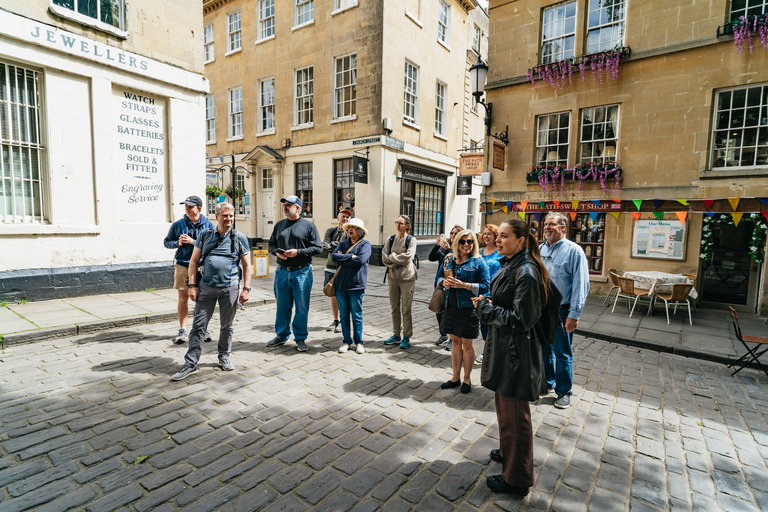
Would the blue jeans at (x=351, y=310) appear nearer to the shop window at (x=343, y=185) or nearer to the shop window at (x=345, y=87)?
the shop window at (x=343, y=185)

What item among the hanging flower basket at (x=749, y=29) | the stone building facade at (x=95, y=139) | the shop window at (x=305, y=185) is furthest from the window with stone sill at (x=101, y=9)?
the hanging flower basket at (x=749, y=29)

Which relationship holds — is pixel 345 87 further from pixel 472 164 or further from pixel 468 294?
pixel 468 294

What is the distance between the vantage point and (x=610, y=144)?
10.6 metres

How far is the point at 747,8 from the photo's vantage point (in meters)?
8.84

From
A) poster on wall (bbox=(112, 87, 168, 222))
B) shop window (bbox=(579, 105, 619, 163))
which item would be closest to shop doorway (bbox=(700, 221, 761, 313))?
shop window (bbox=(579, 105, 619, 163))

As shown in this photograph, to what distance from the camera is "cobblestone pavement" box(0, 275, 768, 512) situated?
2797mm

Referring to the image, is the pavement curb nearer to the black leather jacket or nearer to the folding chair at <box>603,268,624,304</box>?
the black leather jacket

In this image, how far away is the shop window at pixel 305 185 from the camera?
17594mm

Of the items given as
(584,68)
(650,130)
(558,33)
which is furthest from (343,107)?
(650,130)

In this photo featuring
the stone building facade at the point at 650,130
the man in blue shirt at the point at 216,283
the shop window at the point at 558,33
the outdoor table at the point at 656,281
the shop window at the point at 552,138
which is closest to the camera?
the man in blue shirt at the point at 216,283

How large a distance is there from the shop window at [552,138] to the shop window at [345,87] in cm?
758

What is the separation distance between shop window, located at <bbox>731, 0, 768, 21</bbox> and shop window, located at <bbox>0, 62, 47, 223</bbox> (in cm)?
1486

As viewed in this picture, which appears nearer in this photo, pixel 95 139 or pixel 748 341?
pixel 748 341

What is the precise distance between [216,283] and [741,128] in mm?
11561
